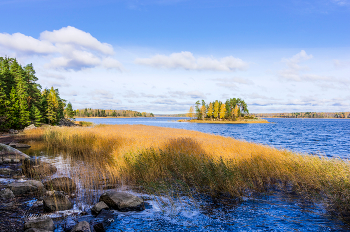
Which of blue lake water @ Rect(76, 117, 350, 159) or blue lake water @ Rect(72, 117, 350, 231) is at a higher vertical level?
blue lake water @ Rect(72, 117, 350, 231)

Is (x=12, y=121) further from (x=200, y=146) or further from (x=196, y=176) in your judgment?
(x=196, y=176)

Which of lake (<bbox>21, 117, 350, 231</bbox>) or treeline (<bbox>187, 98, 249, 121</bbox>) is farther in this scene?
treeline (<bbox>187, 98, 249, 121</bbox>)

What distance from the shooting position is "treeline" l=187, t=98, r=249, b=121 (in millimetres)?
110688

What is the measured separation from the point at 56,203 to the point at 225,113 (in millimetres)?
113603

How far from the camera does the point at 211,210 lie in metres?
6.04

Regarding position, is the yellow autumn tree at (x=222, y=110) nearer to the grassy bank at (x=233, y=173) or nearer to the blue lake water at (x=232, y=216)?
the grassy bank at (x=233, y=173)

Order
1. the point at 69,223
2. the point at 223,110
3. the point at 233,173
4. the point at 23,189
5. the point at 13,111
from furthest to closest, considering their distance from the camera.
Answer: the point at 223,110 → the point at 13,111 → the point at 233,173 → the point at 23,189 → the point at 69,223

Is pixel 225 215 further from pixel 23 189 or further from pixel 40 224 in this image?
pixel 23 189

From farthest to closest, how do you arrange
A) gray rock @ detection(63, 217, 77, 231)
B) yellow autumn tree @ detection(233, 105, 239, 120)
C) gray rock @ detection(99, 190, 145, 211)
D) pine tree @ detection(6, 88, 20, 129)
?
1. yellow autumn tree @ detection(233, 105, 239, 120)
2. pine tree @ detection(6, 88, 20, 129)
3. gray rock @ detection(99, 190, 145, 211)
4. gray rock @ detection(63, 217, 77, 231)

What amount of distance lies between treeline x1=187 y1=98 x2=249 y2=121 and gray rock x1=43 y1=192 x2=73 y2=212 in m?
106

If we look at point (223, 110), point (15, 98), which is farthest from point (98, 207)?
point (223, 110)

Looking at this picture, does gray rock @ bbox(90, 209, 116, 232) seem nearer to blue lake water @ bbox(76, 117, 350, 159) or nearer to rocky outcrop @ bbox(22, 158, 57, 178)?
rocky outcrop @ bbox(22, 158, 57, 178)

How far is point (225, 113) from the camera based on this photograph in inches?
4498

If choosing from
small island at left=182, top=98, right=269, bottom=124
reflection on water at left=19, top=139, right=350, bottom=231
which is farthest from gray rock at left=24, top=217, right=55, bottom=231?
small island at left=182, top=98, right=269, bottom=124
